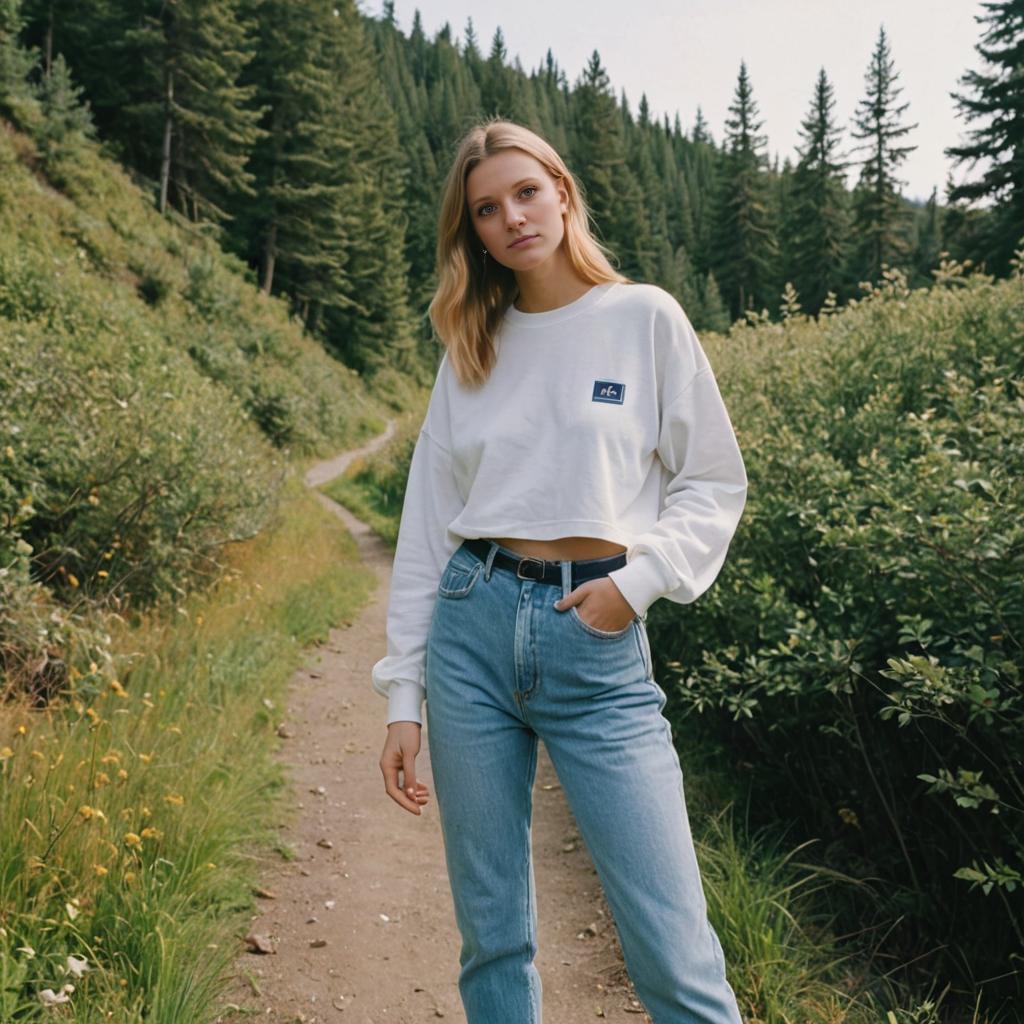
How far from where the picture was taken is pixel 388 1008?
2.93 m

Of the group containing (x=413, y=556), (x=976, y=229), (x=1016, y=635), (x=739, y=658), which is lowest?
(x=739, y=658)

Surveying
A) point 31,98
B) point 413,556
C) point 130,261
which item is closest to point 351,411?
point 130,261

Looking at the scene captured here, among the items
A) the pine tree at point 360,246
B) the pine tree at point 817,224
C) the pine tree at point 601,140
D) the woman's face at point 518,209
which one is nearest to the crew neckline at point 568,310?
the woman's face at point 518,209

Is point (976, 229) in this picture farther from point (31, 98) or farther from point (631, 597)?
point (631, 597)

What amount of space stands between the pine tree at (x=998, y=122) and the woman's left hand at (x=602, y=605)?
25323 millimetres

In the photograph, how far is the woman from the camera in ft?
4.93

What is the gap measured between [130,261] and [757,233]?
1530 inches

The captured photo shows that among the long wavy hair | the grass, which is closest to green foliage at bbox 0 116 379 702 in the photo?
the grass

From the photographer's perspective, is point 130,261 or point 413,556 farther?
point 130,261

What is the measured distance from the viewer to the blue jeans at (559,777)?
147 centimetres

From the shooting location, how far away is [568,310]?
1761 mm

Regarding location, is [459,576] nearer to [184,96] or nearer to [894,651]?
[894,651]

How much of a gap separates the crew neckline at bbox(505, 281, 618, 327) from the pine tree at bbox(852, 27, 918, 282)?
3735 centimetres

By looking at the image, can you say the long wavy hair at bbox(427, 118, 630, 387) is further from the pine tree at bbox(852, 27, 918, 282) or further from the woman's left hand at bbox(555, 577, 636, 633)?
the pine tree at bbox(852, 27, 918, 282)
